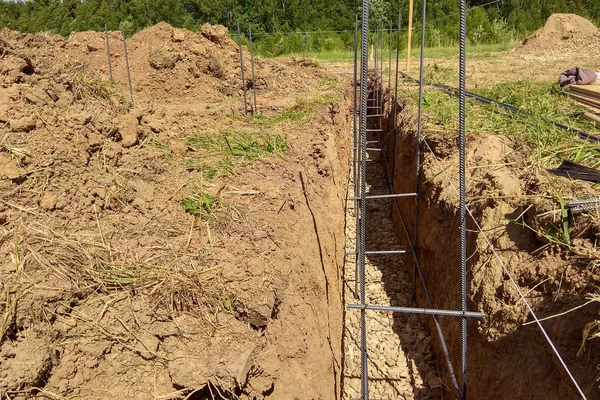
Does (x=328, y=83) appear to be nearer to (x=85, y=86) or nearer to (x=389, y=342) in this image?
(x=85, y=86)

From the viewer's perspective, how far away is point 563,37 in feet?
69.1

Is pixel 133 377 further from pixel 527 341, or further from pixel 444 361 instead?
pixel 444 361

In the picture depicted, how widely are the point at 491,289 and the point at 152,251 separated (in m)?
2.74

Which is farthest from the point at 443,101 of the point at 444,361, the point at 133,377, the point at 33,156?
the point at 133,377

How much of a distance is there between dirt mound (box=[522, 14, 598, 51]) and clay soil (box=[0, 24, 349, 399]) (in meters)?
19.2

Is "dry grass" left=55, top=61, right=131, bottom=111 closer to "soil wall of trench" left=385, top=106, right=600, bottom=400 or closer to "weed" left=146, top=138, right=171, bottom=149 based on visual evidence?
"weed" left=146, top=138, right=171, bottom=149

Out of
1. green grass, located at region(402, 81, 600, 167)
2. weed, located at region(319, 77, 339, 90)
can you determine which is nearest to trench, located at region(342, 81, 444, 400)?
green grass, located at region(402, 81, 600, 167)

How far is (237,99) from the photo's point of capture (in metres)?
10.6

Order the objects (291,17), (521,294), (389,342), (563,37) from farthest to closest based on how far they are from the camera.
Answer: (291,17)
(563,37)
(389,342)
(521,294)

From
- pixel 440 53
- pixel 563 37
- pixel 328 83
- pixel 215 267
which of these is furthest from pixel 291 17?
pixel 215 267

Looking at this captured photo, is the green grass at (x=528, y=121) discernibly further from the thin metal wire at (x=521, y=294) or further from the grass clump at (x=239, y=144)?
the grass clump at (x=239, y=144)

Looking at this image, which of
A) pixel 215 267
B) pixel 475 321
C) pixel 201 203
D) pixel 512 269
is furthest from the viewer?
pixel 201 203

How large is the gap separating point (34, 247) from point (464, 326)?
3.16 m

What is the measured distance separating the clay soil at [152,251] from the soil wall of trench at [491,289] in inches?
48.5
